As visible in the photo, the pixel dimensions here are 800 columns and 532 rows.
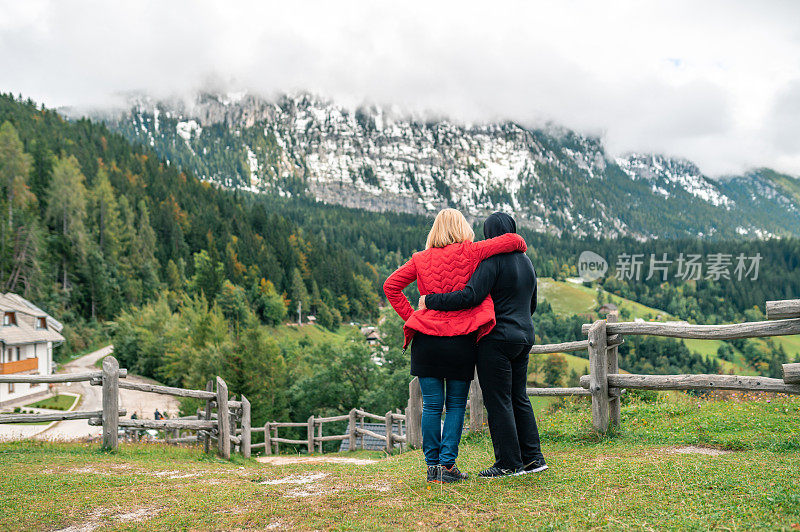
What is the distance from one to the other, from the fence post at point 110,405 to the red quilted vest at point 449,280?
6751mm

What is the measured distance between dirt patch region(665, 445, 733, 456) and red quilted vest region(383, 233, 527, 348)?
3504 mm

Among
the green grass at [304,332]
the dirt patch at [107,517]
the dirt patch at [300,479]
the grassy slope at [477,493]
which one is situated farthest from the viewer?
the green grass at [304,332]

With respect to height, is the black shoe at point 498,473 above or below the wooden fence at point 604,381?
below

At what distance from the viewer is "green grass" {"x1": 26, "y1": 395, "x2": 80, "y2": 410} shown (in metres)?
35.8

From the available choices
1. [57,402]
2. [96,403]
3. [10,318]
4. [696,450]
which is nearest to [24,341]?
[10,318]

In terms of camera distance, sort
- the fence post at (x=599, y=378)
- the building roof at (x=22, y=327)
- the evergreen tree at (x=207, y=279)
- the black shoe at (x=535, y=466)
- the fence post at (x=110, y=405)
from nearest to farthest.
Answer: the black shoe at (x=535, y=466) < the fence post at (x=599, y=378) < the fence post at (x=110, y=405) < the building roof at (x=22, y=327) < the evergreen tree at (x=207, y=279)

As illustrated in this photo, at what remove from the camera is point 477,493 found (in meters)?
4.85

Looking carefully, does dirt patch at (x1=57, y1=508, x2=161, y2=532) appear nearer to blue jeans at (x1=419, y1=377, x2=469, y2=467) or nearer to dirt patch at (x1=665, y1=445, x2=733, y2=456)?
blue jeans at (x1=419, y1=377, x2=469, y2=467)

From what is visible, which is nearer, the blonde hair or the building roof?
the blonde hair

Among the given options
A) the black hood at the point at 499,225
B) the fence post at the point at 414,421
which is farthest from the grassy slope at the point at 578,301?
the black hood at the point at 499,225

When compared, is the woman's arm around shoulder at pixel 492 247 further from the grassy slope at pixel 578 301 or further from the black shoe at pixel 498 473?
the grassy slope at pixel 578 301

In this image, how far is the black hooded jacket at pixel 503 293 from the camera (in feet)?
16.9

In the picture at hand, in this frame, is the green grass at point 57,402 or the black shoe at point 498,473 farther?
the green grass at point 57,402

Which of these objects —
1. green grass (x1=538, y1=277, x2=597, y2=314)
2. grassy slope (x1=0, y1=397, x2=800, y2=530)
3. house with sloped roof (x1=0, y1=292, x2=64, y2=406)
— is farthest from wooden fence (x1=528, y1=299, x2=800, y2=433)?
green grass (x1=538, y1=277, x2=597, y2=314)
